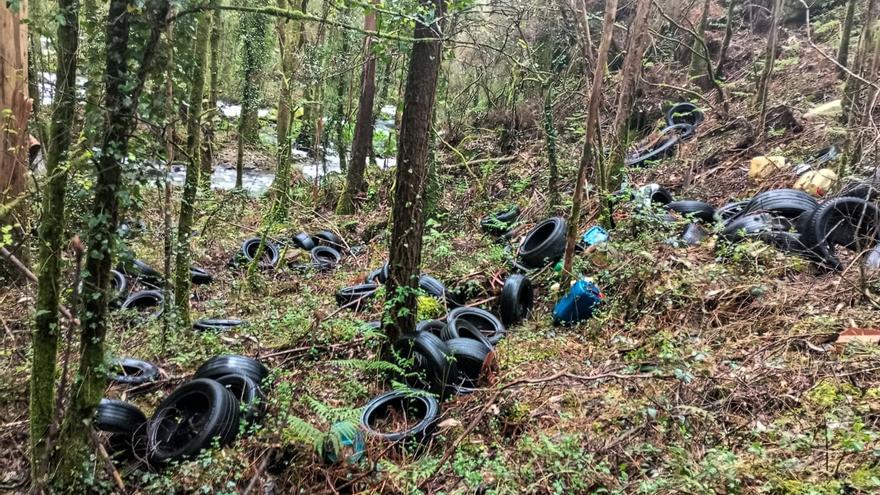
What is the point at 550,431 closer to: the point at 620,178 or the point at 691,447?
the point at 691,447

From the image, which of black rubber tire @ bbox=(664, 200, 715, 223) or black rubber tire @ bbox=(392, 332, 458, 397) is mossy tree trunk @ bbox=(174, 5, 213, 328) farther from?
black rubber tire @ bbox=(664, 200, 715, 223)

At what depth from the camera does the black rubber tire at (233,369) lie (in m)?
5.16

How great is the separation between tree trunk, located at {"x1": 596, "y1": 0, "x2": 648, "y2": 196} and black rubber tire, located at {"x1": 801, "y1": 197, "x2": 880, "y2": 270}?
2.83 meters

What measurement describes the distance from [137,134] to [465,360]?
3467 mm

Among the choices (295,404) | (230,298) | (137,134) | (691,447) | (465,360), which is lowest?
(230,298)

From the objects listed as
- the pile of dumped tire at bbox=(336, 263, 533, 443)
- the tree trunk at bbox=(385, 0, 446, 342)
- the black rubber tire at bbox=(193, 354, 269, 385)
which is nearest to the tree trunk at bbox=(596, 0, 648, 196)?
the pile of dumped tire at bbox=(336, 263, 533, 443)

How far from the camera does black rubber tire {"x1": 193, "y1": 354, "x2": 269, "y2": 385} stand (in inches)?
203

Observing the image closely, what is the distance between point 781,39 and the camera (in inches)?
551

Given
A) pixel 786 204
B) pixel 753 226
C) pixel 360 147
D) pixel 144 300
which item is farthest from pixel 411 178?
pixel 360 147

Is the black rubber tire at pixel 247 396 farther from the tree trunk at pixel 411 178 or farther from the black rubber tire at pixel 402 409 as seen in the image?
the tree trunk at pixel 411 178

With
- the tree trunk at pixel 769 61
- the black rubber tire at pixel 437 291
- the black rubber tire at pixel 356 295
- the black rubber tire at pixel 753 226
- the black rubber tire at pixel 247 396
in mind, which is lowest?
the black rubber tire at pixel 356 295

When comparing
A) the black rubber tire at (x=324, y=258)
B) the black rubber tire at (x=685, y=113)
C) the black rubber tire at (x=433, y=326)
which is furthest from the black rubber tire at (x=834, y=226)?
the black rubber tire at (x=324, y=258)

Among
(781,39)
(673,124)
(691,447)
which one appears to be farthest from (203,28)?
(781,39)

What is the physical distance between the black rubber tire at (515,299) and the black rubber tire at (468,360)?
158 cm
